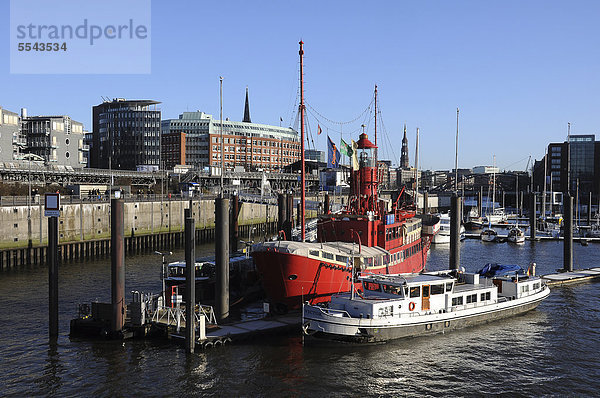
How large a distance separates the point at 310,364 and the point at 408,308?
827cm

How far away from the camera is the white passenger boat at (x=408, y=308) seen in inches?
1286

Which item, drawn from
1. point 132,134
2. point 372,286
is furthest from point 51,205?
point 132,134

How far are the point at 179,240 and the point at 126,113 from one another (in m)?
115

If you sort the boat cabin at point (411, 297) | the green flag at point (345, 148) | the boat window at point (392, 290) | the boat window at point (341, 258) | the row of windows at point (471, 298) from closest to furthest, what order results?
the boat cabin at point (411, 297) < the boat window at point (392, 290) < the boat window at point (341, 258) < the row of windows at point (471, 298) < the green flag at point (345, 148)

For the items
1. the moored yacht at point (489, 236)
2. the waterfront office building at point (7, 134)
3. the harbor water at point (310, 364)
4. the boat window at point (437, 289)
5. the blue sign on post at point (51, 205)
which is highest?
the waterfront office building at point (7, 134)

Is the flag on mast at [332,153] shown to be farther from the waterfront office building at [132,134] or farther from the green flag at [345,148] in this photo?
the waterfront office building at [132,134]

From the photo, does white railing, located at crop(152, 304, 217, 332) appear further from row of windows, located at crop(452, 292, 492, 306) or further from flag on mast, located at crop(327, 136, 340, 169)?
flag on mast, located at crop(327, 136, 340, 169)

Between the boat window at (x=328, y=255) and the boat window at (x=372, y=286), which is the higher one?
the boat window at (x=328, y=255)

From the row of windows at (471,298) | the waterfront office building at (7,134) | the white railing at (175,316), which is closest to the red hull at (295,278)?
the white railing at (175,316)

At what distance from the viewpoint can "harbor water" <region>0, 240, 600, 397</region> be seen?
27203 mm

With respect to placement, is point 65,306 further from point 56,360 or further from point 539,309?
point 539,309

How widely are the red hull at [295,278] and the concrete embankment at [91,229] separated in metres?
37.8

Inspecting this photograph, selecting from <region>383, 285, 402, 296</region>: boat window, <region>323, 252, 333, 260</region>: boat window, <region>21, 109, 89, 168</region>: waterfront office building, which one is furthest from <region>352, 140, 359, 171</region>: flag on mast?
<region>21, 109, 89, 168</region>: waterfront office building

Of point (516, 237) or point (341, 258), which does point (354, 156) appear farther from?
point (516, 237)
